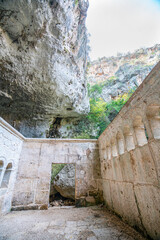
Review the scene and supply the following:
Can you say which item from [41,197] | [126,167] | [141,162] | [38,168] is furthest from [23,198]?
[141,162]

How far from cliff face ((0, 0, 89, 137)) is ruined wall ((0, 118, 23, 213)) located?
2579 millimetres

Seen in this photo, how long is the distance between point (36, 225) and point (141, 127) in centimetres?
331

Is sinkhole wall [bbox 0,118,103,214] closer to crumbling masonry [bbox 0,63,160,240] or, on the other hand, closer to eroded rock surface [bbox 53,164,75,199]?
crumbling masonry [bbox 0,63,160,240]

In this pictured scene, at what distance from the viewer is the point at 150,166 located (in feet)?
6.08

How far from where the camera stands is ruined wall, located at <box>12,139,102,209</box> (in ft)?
13.2

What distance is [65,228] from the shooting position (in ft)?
8.20

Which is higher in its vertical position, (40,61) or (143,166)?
(40,61)

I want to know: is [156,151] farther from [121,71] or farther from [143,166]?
[121,71]

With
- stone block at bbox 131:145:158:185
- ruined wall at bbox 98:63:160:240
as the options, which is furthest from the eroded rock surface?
stone block at bbox 131:145:158:185

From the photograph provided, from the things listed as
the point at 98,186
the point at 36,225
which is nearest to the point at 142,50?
the point at 98,186

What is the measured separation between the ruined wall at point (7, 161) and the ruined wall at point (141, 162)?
10.6 feet

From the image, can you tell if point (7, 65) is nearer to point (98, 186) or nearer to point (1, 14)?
point (1, 14)

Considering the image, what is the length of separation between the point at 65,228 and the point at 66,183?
3.31 meters

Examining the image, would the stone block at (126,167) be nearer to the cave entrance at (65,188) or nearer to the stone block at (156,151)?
the stone block at (156,151)
